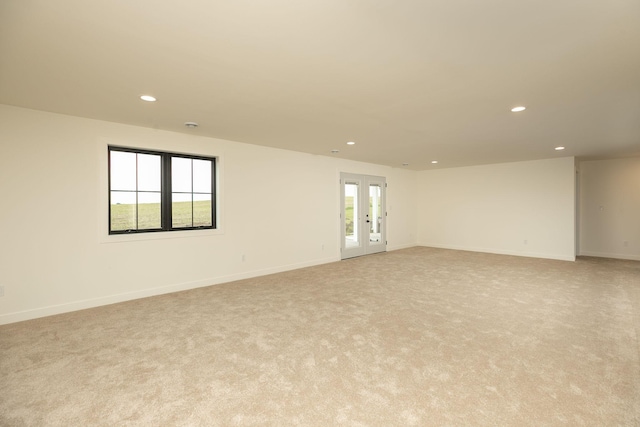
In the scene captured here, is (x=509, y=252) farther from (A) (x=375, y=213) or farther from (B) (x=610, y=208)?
(A) (x=375, y=213)

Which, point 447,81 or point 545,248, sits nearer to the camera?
point 447,81

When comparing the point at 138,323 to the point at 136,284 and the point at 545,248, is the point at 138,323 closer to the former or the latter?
the point at 136,284

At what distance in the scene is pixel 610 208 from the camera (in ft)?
23.8

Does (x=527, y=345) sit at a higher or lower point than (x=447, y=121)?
lower

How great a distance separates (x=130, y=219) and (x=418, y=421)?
429cm

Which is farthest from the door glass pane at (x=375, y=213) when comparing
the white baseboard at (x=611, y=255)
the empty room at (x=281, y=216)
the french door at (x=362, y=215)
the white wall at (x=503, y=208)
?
the white baseboard at (x=611, y=255)

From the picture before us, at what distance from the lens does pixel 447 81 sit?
2.73 metres

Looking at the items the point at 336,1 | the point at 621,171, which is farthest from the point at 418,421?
the point at 621,171

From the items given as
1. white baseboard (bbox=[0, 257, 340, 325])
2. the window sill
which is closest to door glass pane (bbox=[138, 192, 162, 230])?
the window sill

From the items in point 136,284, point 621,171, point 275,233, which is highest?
point 621,171

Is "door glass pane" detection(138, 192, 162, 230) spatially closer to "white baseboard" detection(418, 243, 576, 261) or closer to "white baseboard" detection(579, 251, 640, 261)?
"white baseboard" detection(418, 243, 576, 261)

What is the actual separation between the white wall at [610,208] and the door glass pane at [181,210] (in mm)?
9167

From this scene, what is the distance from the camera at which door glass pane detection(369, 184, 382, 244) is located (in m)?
8.05

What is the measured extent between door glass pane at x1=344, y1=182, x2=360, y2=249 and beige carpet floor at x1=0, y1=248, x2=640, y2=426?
3018 mm
